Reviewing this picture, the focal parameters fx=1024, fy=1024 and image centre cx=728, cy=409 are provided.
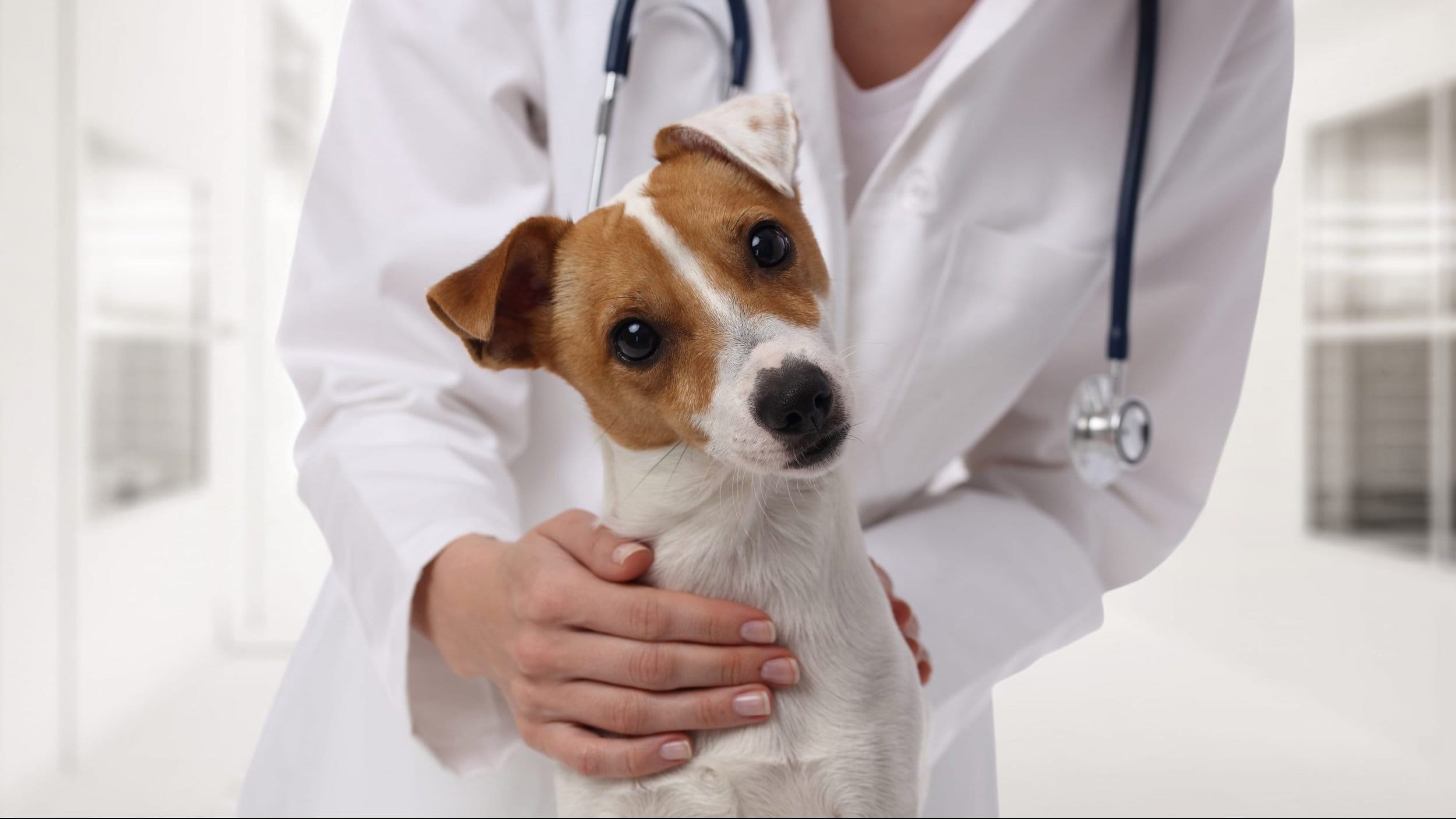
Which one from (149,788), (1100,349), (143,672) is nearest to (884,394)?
(1100,349)

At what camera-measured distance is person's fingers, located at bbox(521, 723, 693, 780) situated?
22.5 inches

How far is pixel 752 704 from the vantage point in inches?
21.6

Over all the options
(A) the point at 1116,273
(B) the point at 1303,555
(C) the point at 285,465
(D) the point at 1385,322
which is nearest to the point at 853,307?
(A) the point at 1116,273

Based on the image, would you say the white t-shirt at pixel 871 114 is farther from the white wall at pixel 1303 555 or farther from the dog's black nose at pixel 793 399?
the white wall at pixel 1303 555

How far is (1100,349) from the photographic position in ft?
3.50

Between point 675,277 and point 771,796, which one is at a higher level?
point 675,277

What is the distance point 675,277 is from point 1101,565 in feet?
2.57

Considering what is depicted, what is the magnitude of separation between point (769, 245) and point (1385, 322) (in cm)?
244

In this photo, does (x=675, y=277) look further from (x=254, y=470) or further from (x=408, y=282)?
(x=254, y=470)

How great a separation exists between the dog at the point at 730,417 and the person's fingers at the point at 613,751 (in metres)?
0.01

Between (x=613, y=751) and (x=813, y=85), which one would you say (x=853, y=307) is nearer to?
(x=813, y=85)

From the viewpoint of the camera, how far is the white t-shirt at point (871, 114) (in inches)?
34.6

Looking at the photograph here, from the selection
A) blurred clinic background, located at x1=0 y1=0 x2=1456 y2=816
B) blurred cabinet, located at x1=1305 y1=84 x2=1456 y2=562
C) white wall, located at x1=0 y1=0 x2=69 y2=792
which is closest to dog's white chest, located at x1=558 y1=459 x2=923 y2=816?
blurred clinic background, located at x1=0 y1=0 x2=1456 y2=816

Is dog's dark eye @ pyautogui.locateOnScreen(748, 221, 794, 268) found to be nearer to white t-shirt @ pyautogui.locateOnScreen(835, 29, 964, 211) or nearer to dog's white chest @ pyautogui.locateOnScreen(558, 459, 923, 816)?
dog's white chest @ pyautogui.locateOnScreen(558, 459, 923, 816)
